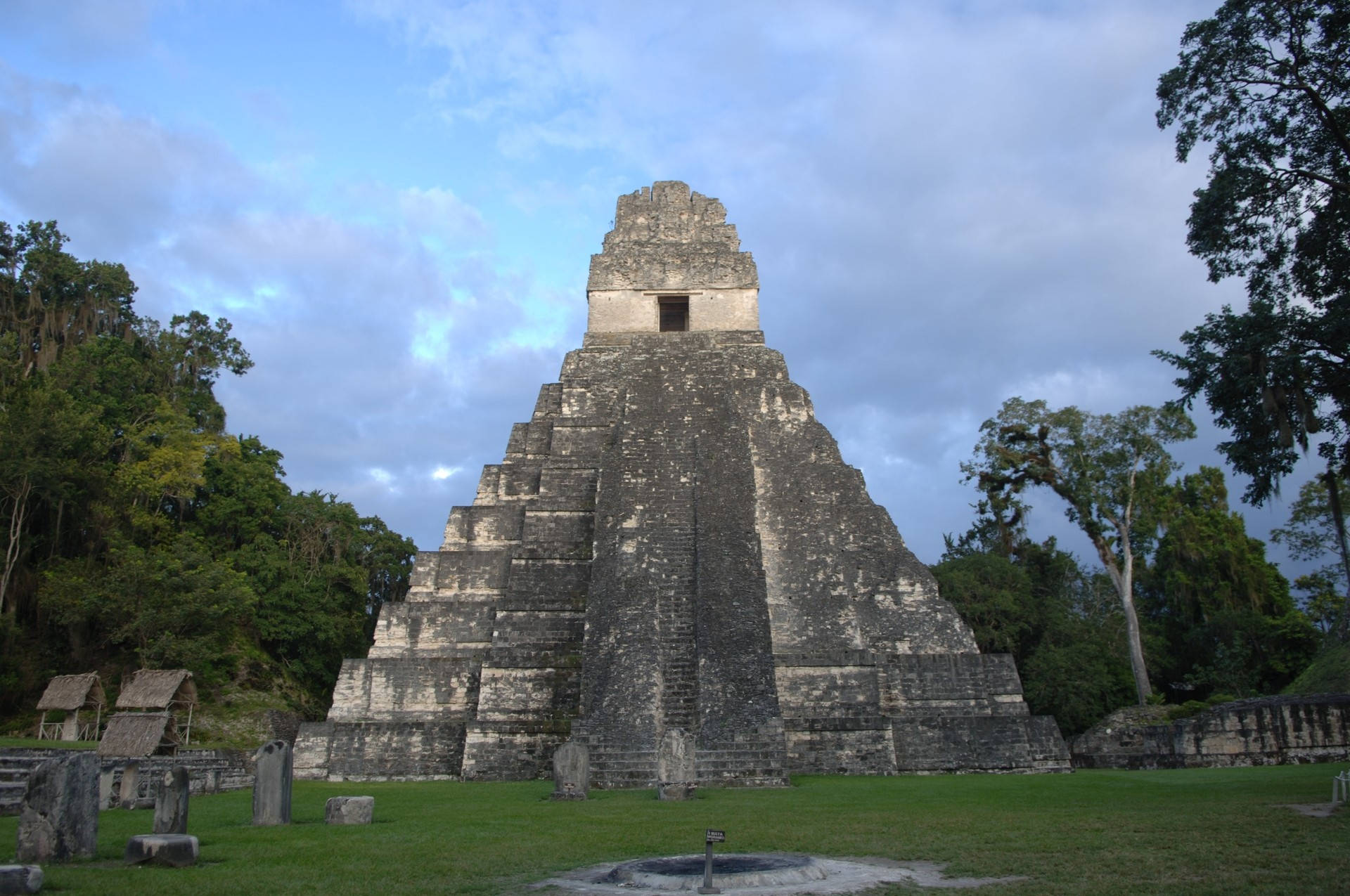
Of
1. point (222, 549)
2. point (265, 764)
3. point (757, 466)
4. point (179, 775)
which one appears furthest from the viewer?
point (222, 549)

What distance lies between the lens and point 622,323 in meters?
21.6

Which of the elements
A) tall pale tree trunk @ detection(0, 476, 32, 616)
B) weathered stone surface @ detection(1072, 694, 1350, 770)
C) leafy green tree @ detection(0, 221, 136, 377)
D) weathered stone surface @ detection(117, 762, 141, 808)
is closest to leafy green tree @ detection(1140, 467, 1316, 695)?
weathered stone surface @ detection(1072, 694, 1350, 770)

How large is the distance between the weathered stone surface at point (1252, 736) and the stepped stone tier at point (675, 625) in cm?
181

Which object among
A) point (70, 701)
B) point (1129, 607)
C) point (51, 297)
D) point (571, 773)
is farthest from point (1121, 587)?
point (51, 297)

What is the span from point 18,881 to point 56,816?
1427 millimetres

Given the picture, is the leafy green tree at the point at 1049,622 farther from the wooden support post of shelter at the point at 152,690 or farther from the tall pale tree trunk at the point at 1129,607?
the wooden support post of shelter at the point at 152,690

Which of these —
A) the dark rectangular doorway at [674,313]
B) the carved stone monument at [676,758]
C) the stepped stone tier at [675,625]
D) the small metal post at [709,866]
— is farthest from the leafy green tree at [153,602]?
the small metal post at [709,866]

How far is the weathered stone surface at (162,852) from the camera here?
5.57m

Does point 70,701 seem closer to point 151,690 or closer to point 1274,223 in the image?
point 151,690

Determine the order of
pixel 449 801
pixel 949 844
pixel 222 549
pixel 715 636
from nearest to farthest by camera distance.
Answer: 1. pixel 949 844
2. pixel 449 801
3. pixel 715 636
4. pixel 222 549

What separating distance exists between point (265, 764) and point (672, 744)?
3.98m

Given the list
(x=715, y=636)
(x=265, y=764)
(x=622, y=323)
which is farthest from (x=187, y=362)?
(x=265, y=764)

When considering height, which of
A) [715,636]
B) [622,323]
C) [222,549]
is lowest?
[715,636]

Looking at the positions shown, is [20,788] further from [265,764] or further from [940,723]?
[940,723]
